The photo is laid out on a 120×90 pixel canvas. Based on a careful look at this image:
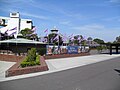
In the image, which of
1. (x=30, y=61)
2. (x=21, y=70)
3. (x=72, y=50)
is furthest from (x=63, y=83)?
(x=72, y=50)

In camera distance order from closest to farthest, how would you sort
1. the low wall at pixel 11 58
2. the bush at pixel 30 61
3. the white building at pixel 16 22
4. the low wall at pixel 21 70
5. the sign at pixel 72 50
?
the low wall at pixel 21 70 → the bush at pixel 30 61 → the low wall at pixel 11 58 → the sign at pixel 72 50 → the white building at pixel 16 22

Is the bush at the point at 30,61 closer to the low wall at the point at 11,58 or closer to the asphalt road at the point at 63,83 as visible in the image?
the asphalt road at the point at 63,83

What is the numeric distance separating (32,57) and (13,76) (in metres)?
5.80

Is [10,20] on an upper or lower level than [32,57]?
upper

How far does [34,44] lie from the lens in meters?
40.7

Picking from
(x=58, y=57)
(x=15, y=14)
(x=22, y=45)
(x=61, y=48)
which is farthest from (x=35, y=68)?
(x=15, y=14)

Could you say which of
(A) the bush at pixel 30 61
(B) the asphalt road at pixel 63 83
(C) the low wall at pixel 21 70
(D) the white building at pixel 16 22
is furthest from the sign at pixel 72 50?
(D) the white building at pixel 16 22

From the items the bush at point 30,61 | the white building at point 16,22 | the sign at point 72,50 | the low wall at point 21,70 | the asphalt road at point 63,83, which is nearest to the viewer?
the asphalt road at point 63,83

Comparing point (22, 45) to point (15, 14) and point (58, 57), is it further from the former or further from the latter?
point (15, 14)

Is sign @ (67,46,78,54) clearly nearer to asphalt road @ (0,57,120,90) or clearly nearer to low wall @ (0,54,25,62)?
low wall @ (0,54,25,62)

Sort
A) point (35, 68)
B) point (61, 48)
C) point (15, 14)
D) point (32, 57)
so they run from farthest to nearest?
point (15, 14) → point (61, 48) → point (32, 57) → point (35, 68)

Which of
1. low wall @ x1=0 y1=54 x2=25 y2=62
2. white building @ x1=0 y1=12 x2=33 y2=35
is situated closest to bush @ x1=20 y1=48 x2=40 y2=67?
low wall @ x1=0 y1=54 x2=25 y2=62

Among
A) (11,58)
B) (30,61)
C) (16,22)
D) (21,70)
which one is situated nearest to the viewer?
(21,70)

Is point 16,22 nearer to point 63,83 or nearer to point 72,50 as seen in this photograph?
point 72,50
